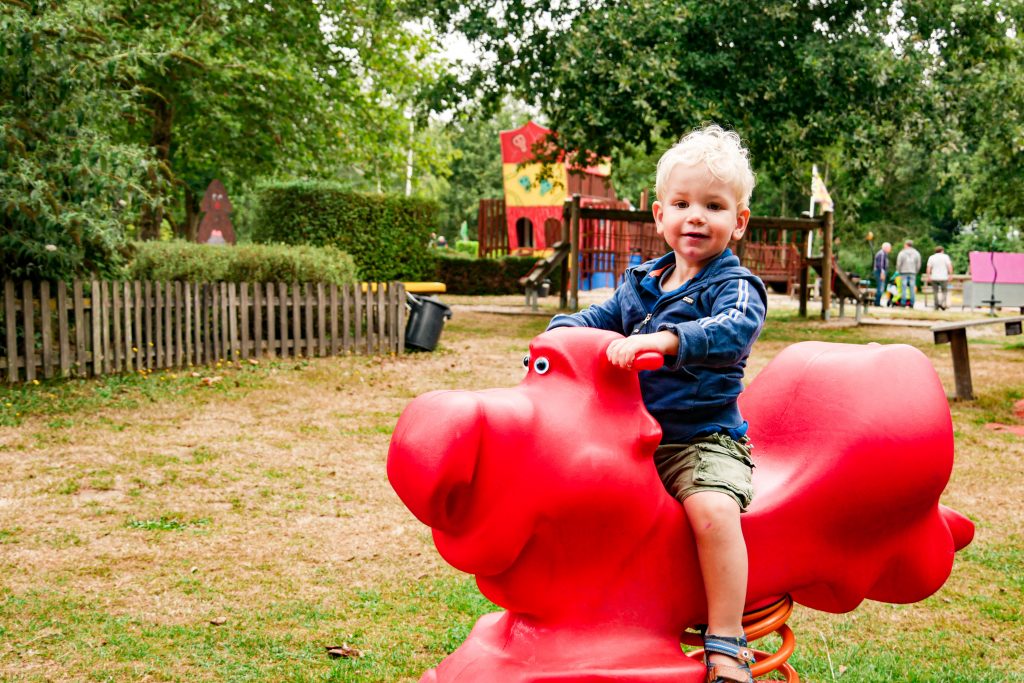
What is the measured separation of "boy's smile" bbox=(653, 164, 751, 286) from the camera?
223cm

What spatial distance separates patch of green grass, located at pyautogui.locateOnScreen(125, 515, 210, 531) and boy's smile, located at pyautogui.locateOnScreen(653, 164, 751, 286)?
3.79 meters

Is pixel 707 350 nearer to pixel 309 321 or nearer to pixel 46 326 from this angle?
pixel 46 326

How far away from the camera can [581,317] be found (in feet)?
8.20

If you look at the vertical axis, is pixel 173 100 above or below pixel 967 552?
above

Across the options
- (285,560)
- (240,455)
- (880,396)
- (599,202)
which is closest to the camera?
(880,396)

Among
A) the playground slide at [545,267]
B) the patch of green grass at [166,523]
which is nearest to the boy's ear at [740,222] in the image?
the patch of green grass at [166,523]

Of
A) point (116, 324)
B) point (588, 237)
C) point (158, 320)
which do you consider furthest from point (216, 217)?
point (116, 324)

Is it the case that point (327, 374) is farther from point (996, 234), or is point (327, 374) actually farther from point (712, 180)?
point (996, 234)

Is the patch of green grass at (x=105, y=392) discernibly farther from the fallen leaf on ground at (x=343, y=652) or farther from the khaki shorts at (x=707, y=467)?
the khaki shorts at (x=707, y=467)

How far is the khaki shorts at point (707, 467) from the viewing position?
2.13m

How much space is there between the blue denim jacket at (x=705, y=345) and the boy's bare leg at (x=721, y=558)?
0.67 feet

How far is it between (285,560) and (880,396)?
3.21 m

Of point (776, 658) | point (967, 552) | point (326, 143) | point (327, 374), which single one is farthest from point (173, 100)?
point (776, 658)

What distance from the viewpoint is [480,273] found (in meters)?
27.4
